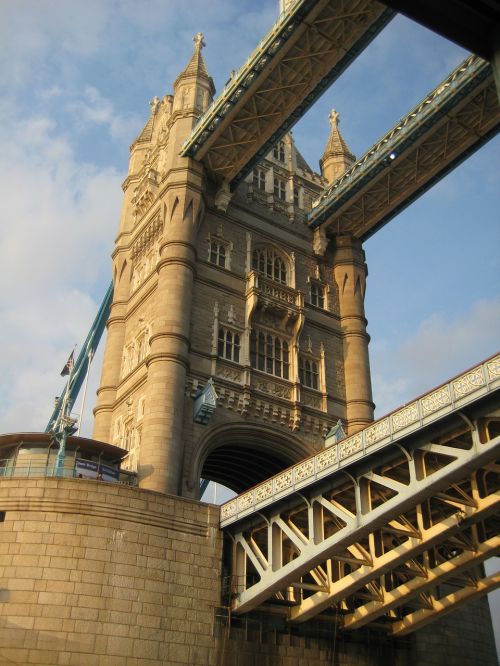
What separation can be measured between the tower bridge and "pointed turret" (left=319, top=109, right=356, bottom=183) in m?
0.28

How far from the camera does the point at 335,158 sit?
191ft

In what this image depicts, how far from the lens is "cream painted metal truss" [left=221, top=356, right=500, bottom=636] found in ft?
86.4

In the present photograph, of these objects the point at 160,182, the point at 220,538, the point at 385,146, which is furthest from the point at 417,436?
the point at 160,182

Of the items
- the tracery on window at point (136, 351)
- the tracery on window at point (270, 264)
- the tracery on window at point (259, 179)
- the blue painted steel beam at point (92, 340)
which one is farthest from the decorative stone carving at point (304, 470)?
the blue painted steel beam at point (92, 340)

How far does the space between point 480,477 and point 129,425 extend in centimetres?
2077

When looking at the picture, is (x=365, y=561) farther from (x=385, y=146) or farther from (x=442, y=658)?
(x=385, y=146)

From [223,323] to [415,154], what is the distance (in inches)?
644

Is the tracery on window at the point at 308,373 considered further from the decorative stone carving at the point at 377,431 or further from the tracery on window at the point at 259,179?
the decorative stone carving at the point at 377,431

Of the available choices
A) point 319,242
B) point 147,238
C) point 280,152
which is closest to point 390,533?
point 319,242

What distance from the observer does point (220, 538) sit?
34.5 m

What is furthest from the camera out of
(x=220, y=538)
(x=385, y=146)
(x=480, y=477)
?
(x=385, y=146)

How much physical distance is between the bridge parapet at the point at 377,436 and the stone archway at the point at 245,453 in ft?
19.4

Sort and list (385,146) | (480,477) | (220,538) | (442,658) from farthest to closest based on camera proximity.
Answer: (385,146) → (442,658) → (220,538) → (480,477)

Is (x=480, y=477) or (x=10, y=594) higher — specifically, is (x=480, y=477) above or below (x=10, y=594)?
above
